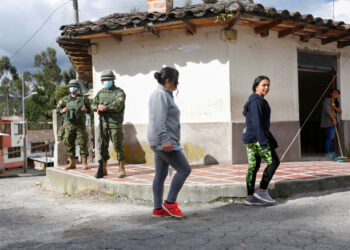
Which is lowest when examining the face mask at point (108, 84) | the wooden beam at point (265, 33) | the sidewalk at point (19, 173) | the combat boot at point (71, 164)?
the sidewalk at point (19, 173)

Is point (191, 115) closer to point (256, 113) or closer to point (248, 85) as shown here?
point (248, 85)

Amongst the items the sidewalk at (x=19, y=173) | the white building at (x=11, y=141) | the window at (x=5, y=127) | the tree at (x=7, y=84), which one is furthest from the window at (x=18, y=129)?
the tree at (x=7, y=84)

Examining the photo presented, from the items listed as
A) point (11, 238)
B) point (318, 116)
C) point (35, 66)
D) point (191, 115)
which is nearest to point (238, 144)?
point (191, 115)

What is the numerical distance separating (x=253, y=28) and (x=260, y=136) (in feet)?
13.5

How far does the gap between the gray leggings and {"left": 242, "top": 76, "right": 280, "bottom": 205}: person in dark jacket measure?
3.24 ft

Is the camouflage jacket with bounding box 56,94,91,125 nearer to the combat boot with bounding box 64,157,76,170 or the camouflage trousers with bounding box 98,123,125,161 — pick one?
the combat boot with bounding box 64,157,76,170

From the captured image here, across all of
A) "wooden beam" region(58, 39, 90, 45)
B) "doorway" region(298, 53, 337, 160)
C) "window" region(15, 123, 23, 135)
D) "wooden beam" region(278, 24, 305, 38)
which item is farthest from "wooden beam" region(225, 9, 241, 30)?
"window" region(15, 123, 23, 135)

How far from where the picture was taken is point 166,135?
3.52m

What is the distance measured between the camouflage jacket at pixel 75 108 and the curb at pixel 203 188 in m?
1.11

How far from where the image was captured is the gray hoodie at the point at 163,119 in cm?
352

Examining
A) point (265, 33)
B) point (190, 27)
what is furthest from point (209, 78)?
point (265, 33)

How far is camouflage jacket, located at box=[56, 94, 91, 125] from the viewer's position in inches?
252

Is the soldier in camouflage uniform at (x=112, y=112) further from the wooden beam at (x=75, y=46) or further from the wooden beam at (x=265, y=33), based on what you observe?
the wooden beam at (x=265, y=33)

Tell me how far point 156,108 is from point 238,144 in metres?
3.87
